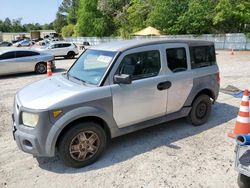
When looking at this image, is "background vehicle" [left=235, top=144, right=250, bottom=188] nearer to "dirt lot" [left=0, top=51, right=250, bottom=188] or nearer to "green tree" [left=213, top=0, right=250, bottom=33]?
"dirt lot" [left=0, top=51, right=250, bottom=188]

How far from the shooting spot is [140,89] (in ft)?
14.6

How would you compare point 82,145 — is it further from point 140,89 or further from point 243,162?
point 243,162

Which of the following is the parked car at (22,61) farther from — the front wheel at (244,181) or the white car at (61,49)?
the front wheel at (244,181)

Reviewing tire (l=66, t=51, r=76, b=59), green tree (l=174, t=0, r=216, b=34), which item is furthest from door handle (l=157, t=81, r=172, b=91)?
green tree (l=174, t=0, r=216, b=34)

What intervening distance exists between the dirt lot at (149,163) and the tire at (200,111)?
166mm

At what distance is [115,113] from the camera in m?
4.23

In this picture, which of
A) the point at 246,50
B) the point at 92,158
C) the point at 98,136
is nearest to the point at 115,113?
the point at 98,136

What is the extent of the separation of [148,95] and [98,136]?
114cm

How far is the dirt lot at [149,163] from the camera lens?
143 inches

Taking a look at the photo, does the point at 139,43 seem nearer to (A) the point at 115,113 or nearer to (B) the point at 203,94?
(A) the point at 115,113

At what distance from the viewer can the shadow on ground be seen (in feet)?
13.5

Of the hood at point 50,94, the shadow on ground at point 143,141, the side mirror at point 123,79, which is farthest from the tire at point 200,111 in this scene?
the hood at point 50,94

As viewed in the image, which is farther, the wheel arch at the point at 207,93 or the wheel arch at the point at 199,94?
the wheel arch at the point at 207,93

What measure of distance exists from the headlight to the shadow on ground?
78 centimetres
